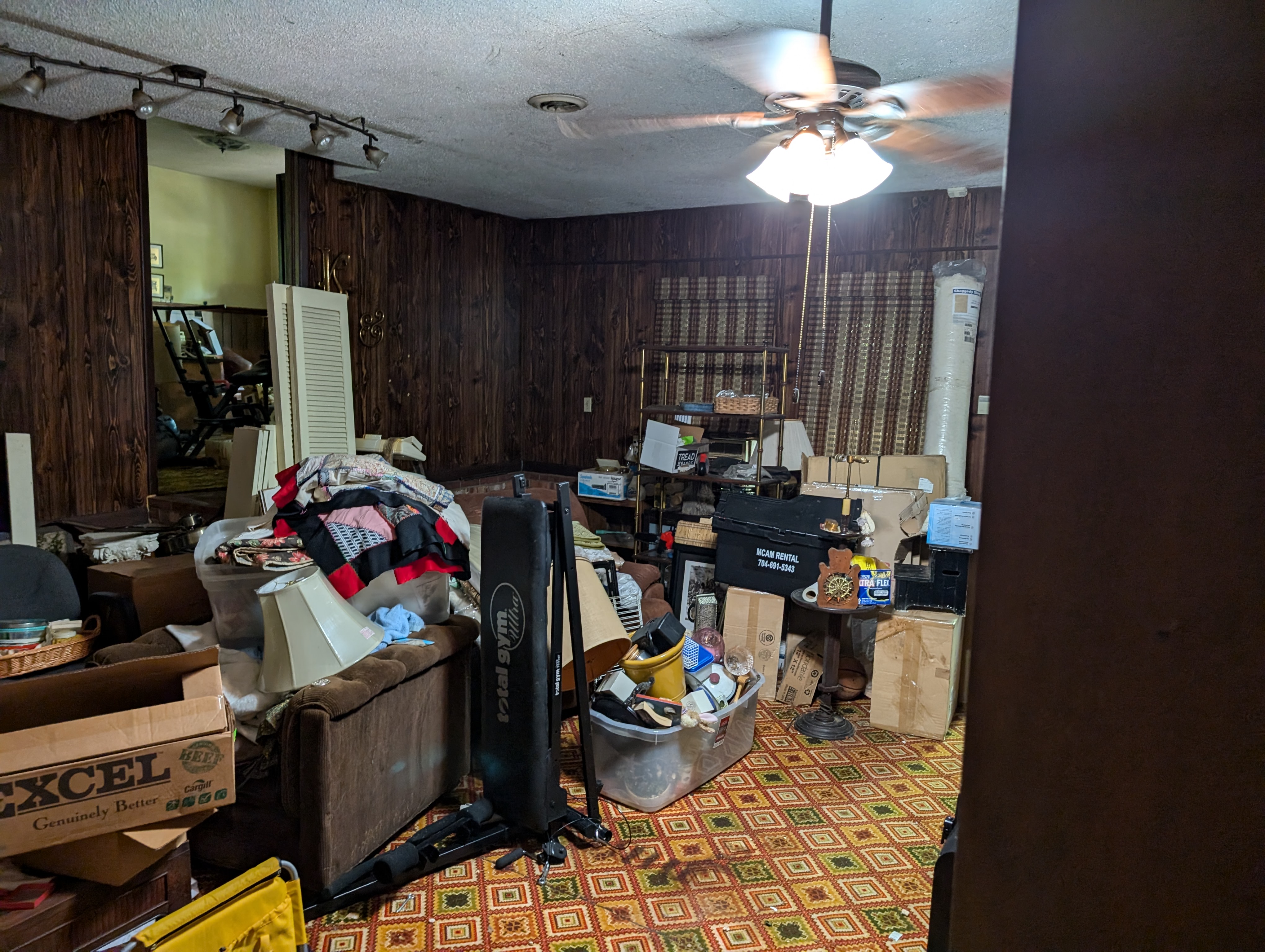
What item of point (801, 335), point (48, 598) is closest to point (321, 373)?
point (48, 598)

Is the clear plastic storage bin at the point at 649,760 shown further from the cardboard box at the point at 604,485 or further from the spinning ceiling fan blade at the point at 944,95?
the cardboard box at the point at 604,485

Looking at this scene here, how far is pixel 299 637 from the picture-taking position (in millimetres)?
2379

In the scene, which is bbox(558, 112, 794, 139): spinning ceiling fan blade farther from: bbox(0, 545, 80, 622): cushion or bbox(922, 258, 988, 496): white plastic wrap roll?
bbox(0, 545, 80, 622): cushion

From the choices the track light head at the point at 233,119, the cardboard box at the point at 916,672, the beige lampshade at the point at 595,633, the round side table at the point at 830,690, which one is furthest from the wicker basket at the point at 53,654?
the cardboard box at the point at 916,672

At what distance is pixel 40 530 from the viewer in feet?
12.5

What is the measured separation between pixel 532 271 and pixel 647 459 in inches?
83.7

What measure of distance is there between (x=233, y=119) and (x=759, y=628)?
10.9 feet

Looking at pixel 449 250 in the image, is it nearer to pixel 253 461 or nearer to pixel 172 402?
pixel 253 461

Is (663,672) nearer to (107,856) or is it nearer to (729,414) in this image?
(107,856)

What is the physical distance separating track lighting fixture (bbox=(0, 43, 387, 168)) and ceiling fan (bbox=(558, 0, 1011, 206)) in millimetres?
1705

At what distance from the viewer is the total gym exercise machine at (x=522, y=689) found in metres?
2.54

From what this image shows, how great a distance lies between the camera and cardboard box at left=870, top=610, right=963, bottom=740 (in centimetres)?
359

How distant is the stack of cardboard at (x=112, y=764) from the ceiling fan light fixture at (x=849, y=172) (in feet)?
6.84

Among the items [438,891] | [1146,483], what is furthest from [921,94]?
[438,891]
